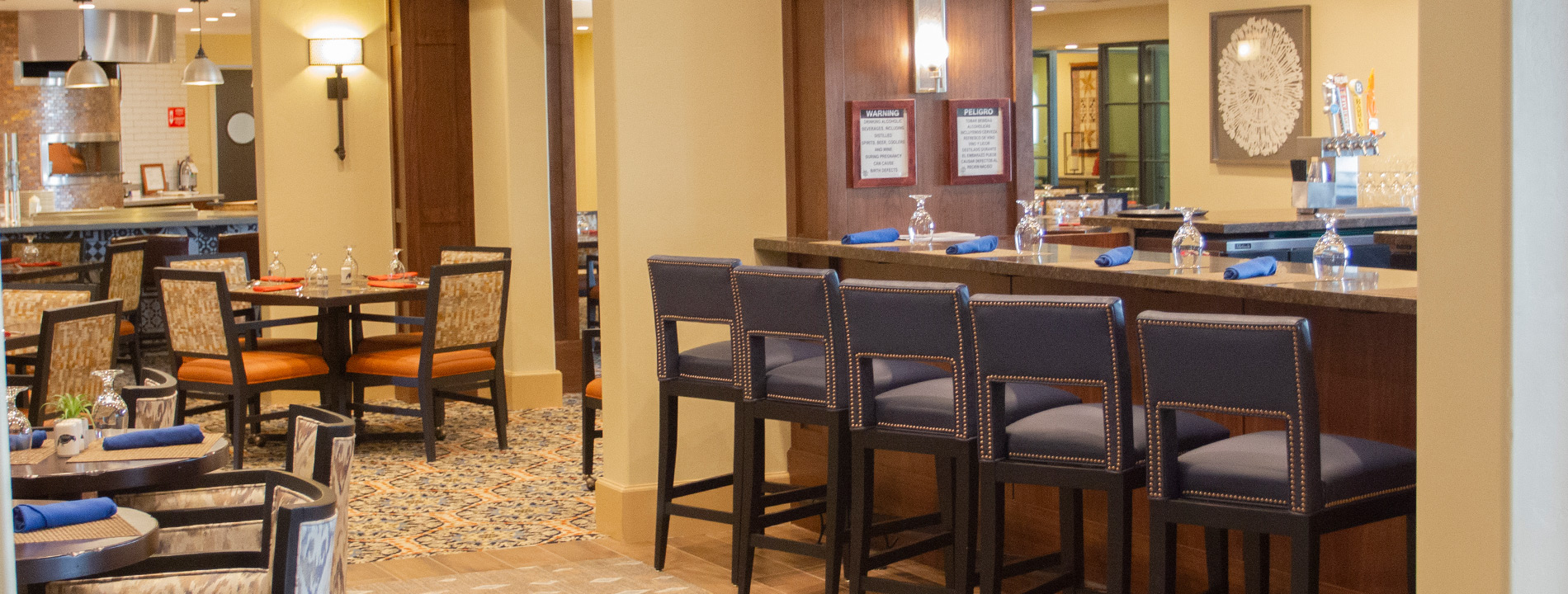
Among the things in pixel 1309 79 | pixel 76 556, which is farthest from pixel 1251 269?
pixel 1309 79

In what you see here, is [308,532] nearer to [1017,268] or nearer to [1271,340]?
[1271,340]

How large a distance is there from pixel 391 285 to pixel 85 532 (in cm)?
427

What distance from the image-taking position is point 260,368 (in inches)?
259

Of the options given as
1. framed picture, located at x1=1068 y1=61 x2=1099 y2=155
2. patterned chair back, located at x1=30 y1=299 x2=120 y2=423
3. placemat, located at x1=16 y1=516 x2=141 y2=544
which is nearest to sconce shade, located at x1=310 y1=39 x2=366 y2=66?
patterned chair back, located at x1=30 y1=299 x2=120 y2=423

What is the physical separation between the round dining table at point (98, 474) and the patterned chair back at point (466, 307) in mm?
3198

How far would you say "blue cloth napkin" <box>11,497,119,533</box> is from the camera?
2783 mm

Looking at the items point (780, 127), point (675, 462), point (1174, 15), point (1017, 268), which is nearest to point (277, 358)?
point (675, 462)

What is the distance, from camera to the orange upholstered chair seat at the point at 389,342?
702 cm

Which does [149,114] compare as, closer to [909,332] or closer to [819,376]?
[819,376]

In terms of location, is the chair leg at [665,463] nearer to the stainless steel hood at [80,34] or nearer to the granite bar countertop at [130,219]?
the granite bar countertop at [130,219]

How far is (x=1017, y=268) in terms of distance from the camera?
13.5 ft

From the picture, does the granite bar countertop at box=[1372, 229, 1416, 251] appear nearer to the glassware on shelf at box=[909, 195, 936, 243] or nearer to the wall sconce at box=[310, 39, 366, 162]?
the glassware on shelf at box=[909, 195, 936, 243]

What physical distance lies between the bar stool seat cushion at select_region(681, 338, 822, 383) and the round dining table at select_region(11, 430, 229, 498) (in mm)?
1622

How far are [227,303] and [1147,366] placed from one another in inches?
182
